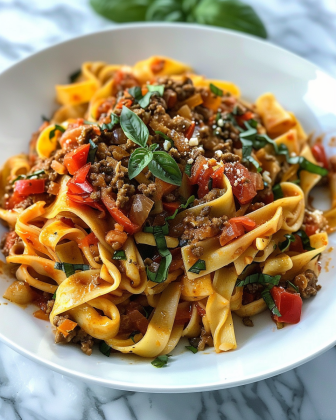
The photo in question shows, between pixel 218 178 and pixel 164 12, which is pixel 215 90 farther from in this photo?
pixel 164 12

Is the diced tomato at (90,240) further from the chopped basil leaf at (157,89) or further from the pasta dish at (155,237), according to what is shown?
the chopped basil leaf at (157,89)

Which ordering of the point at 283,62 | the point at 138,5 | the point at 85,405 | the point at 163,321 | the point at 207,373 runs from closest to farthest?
the point at 207,373 < the point at 85,405 < the point at 163,321 < the point at 283,62 < the point at 138,5

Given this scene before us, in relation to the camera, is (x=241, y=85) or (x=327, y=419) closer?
(x=327, y=419)

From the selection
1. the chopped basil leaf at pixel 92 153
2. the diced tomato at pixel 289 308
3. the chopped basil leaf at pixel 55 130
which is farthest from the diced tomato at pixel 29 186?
the diced tomato at pixel 289 308

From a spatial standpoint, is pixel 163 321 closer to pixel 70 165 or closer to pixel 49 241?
pixel 49 241

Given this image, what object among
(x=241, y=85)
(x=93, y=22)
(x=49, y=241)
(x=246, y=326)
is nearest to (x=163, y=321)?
(x=246, y=326)

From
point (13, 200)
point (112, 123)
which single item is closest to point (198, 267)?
point (112, 123)
